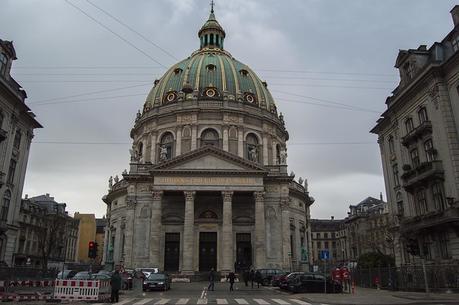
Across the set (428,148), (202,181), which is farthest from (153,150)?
(428,148)

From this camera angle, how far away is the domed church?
47.4 m

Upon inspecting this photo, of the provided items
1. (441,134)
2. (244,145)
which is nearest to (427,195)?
(441,134)

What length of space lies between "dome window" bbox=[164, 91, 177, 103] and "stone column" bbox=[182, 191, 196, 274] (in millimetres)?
21111

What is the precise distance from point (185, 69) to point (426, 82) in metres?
42.2

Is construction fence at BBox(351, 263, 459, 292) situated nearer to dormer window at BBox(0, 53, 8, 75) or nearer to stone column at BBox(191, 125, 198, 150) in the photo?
stone column at BBox(191, 125, 198, 150)

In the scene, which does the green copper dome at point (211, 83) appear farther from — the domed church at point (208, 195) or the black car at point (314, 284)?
the black car at point (314, 284)

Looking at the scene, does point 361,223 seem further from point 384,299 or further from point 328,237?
point 384,299

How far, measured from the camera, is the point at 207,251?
164 feet

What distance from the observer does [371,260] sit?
36.5m

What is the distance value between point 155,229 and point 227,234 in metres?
8.12

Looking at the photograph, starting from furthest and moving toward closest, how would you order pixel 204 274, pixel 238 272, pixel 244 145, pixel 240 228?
pixel 244 145 → pixel 240 228 → pixel 238 272 → pixel 204 274

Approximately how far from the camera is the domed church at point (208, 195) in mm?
47438

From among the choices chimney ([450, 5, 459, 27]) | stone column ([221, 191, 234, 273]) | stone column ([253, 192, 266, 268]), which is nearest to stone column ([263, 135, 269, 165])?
stone column ([253, 192, 266, 268])

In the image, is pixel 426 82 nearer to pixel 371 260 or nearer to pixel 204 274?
pixel 371 260
